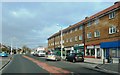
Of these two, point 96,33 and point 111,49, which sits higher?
point 96,33

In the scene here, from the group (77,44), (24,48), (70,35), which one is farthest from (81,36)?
(24,48)

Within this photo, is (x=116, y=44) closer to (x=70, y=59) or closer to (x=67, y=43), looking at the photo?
(x=70, y=59)

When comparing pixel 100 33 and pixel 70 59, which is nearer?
pixel 70 59

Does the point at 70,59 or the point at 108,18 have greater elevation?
the point at 108,18

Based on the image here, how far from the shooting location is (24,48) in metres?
193

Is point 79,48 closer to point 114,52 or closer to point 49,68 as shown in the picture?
point 114,52

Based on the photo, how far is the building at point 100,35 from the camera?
4334 centimetres

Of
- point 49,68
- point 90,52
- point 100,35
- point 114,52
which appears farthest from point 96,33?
point 49,68

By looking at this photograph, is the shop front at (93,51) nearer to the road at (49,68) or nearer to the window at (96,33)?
the window at (96,33)

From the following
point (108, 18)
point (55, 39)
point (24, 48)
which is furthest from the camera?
point (24, 48)

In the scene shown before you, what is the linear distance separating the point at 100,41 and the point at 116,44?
8.06 meters

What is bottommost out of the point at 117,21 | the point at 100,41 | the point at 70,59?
the point at 70,59

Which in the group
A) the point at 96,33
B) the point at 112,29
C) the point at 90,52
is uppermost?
Answer: the point at 112,29

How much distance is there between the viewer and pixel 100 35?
5012 cm
